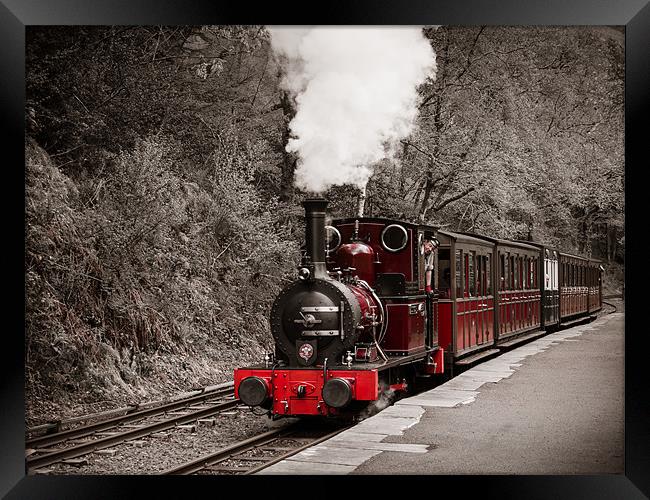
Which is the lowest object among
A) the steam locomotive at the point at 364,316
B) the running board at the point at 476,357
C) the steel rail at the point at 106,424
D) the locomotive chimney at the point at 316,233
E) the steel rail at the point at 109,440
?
the steel rail at the point at 109,440

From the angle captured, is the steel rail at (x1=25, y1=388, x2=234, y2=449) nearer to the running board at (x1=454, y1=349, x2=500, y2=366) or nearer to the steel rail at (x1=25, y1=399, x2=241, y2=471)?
the steel rail at (x1=25, y1=399, x2=241, y2=471)

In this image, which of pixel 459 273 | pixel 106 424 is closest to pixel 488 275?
pixel 459 273

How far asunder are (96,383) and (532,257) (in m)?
7.99

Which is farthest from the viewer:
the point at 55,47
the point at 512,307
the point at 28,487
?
the point at 512,307

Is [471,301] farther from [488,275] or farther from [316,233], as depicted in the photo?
[316,233]

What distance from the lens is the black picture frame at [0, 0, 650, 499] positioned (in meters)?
6.32

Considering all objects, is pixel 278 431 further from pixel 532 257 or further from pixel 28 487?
pixel 532 257

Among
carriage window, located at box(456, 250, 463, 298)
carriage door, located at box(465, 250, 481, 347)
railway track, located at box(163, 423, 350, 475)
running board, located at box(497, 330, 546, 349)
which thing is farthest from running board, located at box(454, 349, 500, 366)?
railway track, located at box(163, 423, 350, 475)

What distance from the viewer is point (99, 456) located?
261 inches

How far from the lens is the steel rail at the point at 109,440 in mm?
6398

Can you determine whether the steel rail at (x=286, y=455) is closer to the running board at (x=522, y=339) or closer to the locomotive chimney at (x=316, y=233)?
the locomotive chimney at (x=316, y=233)

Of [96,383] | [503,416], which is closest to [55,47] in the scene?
[96,383]
